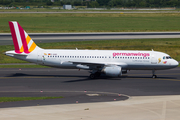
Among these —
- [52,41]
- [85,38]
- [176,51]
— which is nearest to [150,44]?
[176,51]

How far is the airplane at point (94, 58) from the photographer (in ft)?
135

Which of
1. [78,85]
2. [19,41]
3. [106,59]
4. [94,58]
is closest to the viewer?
[78,85]

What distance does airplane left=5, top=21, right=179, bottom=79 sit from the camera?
41.2 metres

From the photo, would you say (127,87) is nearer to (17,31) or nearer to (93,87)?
(93,87)

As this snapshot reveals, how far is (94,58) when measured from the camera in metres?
41.8

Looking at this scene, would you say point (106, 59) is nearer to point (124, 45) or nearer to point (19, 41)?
point (19, 41)

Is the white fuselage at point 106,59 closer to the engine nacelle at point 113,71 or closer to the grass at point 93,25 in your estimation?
the engine nacelle at point 113,71

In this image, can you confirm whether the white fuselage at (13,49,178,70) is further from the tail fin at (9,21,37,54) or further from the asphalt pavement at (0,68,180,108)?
the asphalt pavement at (0,68,180,108)

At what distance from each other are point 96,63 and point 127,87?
6.56m

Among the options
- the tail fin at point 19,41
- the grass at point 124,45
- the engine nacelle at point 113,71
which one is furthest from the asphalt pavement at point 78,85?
the grass at point 124,45

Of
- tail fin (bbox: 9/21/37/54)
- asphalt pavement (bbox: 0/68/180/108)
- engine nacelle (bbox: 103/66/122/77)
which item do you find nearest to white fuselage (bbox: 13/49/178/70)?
tail fin (bbox: 9/21/37/54)

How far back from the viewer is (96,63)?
1594 inches

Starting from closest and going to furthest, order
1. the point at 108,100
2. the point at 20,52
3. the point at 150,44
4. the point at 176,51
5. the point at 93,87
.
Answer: the point at 108,100, the point at 93,87, the point at 20,52, the point at 176,51, the point at 150,44

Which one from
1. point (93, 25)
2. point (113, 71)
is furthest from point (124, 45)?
point (93, 25)
